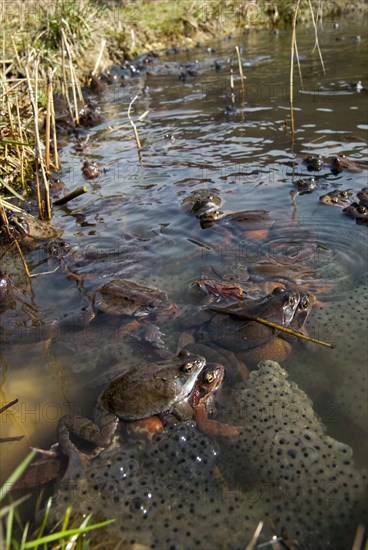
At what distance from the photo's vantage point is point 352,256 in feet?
17.2

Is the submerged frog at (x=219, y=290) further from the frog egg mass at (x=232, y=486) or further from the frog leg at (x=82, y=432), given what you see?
the frog leg at (x=82, y=432)

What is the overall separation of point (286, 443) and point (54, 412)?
1.77 m

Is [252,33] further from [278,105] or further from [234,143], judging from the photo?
[234,143]

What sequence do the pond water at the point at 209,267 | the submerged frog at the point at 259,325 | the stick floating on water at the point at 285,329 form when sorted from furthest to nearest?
the submerged frog at the point at 259,325, the stick floating on water at the point at 285,329, the pond water at the point at 209,267

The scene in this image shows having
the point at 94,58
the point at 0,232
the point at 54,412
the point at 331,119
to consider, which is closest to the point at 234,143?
the point at 331,119

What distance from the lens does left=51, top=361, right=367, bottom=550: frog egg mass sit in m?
2.72

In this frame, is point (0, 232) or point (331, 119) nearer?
point (0, 232)

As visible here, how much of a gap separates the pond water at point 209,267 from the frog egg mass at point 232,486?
0.04 ft

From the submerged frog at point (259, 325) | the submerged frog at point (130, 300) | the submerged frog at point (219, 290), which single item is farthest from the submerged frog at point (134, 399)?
the submerged frog at point (219, 290)

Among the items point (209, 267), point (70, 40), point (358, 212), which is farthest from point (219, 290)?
point (70, 40)

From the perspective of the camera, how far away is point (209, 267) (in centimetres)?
529

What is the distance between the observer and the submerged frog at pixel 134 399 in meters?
3.25

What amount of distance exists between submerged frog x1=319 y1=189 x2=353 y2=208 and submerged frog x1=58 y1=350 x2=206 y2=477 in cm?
389

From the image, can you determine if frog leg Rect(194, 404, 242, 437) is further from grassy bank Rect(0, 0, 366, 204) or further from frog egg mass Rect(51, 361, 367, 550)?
grassy bank Rect(0, 0, 366, 204)
